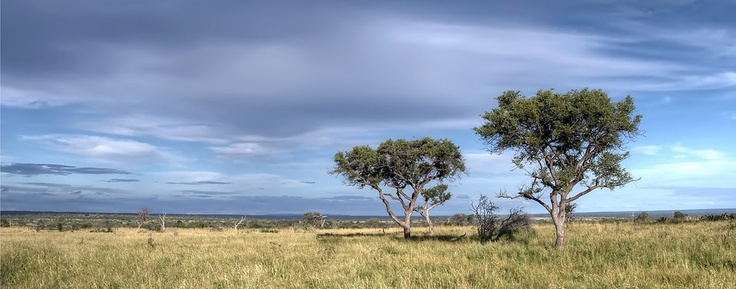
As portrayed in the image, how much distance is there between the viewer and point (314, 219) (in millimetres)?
72000

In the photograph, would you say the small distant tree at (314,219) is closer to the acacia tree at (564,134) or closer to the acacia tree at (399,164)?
the acacia tree at (399,164)

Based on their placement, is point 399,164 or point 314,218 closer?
point 399,164

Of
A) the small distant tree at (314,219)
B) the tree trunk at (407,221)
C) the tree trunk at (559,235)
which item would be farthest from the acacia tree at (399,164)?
the small distant tree at (314,219)

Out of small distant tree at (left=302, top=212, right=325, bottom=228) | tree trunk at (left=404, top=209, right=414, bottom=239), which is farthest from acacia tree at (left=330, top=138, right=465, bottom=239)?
small distant tree at (left=302, top=212, right=325, bottom=228)

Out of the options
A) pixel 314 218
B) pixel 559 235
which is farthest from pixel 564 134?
pixel 314 218

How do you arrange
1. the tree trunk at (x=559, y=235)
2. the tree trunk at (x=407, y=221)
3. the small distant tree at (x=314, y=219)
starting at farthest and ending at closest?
the small distant tree at (x=314, y=219)
the tree trunk at (x=407, y=221)
the tree trunk at (x=559, y=235)

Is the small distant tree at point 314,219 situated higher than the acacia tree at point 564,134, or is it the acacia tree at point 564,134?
the acacia tree at point 564,134

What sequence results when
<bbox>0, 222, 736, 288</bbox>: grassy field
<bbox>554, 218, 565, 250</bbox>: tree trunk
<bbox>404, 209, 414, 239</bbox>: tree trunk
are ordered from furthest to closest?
<bbox>404, 209, 414, 239</bbox>: tree trunk → <bbox>554, 218, 565, 250</bbox>: tree trunk → <bbox>0, 222, 736, 288</bbox>: grassy field

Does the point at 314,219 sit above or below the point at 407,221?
below

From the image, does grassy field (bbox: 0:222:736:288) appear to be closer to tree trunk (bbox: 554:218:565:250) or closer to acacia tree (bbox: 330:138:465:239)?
tree trunk (bbox: 554:218:565:250)

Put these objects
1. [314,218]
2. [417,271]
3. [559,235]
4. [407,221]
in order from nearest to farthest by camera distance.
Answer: [417,271] → [559,235] → [407,221] → [314,218]

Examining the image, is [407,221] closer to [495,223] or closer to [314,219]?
[495,223]

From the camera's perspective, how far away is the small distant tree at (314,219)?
70.7m

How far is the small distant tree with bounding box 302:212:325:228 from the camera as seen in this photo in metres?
70.7
